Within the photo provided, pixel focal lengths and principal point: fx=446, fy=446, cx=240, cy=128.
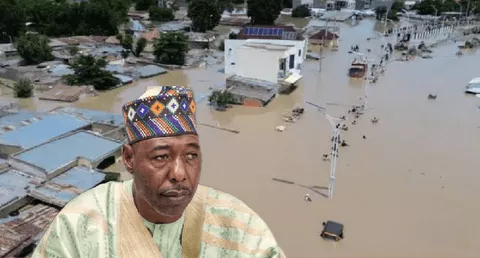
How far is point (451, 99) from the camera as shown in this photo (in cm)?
2100

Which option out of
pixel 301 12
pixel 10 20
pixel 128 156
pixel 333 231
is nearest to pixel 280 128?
pixel 333 231

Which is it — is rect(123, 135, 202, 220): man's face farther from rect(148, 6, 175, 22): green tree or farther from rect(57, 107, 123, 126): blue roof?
rect(148, 6, 175, 22): green tree

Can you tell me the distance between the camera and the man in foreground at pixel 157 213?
1.29 metres

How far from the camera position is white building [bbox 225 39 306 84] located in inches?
817

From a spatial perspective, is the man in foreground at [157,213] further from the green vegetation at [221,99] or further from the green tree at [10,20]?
the green tree at [10,20]

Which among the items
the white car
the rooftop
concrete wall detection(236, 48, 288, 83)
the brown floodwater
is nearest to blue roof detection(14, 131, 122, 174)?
the brown floodwater

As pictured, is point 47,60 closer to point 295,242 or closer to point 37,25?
point 37,25

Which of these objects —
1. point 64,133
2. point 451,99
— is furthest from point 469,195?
point 64,133

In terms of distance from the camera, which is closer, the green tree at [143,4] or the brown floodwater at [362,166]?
the brown floodwater at [362,166]

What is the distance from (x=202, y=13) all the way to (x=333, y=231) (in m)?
25.1

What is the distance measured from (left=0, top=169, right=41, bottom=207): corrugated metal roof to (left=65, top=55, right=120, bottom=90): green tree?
9391mm

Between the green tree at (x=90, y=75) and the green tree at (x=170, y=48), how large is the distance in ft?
15.8

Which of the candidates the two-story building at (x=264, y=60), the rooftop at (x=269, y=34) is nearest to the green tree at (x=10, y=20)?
the rooftop at (x=269, y=34)

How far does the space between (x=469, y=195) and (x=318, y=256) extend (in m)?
5.27
